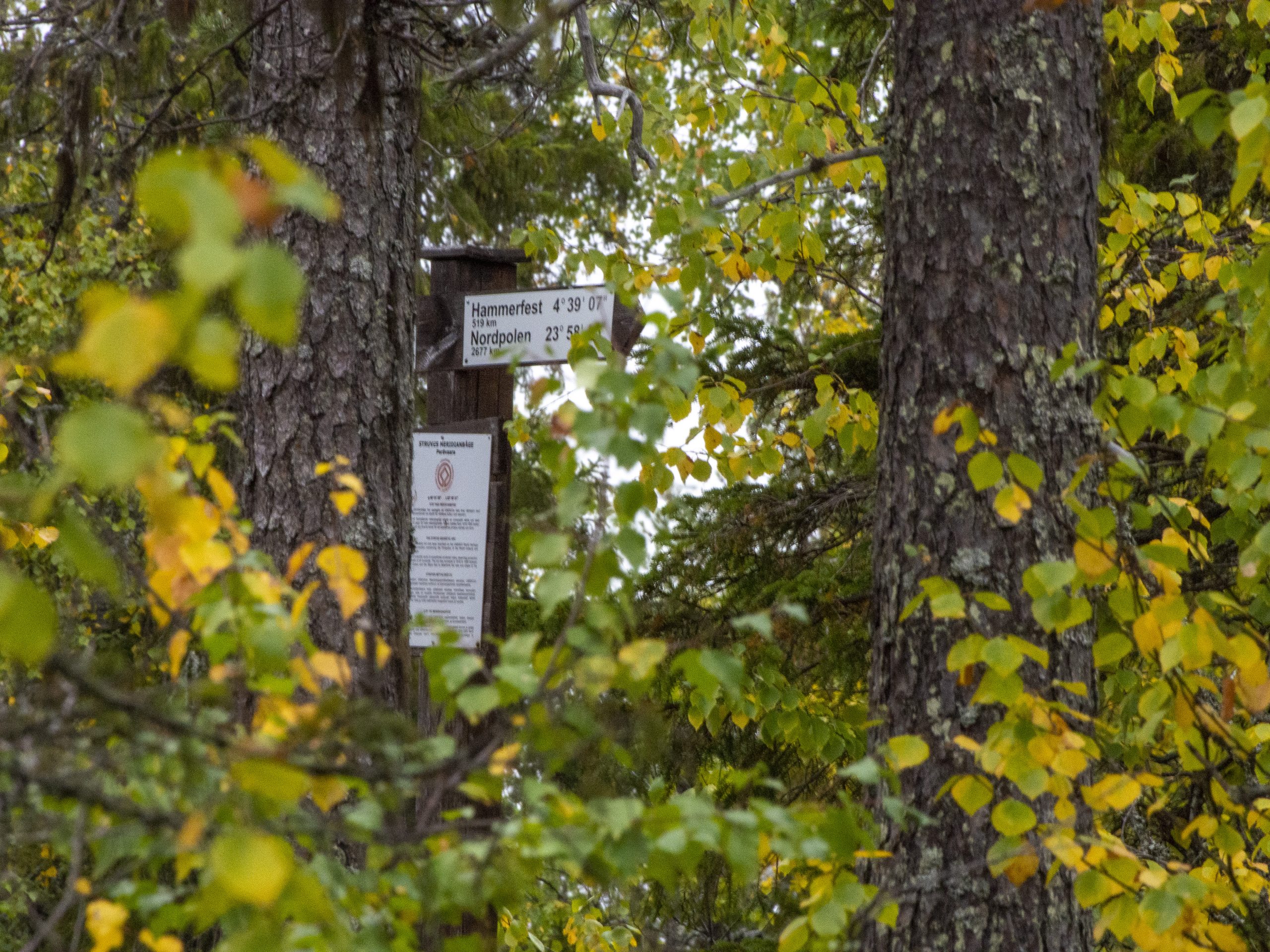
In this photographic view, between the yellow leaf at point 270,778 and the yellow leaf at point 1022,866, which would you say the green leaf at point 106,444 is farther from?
the yellow leaf at point 1022,866

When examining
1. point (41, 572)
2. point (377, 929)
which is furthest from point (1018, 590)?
point (41, 572)

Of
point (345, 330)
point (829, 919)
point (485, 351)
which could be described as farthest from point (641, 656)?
point (485, 351)

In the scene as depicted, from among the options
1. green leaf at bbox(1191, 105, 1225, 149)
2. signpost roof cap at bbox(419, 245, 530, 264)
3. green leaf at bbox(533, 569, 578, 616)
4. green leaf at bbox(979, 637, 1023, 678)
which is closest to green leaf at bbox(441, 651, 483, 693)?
green leaf at bbox(533, 569, 578, 616)

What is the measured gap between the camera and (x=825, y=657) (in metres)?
4.28

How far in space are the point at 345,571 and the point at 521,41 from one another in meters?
1.60

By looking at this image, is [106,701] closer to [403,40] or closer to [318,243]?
[318,243]

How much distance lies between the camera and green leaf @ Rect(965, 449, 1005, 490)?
1.89m

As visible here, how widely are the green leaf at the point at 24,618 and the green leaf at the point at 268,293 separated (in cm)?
28

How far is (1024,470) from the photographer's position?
71.1 inches

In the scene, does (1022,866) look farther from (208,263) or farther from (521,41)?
(521,41)

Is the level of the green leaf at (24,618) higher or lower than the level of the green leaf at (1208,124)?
lower

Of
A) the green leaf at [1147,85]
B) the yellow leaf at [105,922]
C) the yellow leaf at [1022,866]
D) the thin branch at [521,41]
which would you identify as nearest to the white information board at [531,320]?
the thin branch at [521,41]

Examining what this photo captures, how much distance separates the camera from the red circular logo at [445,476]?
160 inches

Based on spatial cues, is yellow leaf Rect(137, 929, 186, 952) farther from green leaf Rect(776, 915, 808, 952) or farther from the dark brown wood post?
the dark brown wood post
